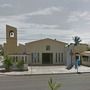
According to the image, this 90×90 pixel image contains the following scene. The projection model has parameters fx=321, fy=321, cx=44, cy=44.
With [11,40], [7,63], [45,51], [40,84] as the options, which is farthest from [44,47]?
[40,84]

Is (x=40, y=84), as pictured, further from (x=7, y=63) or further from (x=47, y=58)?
(x=47, y=58)

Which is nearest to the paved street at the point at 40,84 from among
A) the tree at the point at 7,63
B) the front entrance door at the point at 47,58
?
the tree at the point at 7,63

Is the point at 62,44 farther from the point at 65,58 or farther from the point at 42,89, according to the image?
the point at 42,89

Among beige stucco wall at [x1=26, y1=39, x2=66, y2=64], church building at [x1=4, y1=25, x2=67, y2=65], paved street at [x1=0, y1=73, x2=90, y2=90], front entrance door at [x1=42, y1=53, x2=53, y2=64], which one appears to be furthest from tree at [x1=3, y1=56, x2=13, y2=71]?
front entrance door at [x1=42, y1=53, x2=53, y2=64]

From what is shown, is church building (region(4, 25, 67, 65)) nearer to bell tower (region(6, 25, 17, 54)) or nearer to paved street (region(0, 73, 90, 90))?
bell tower (region(6, 25, 17, 54))

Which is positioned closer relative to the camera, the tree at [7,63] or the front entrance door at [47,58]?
the tree at [7,63]

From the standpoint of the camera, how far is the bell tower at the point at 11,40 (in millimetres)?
57953

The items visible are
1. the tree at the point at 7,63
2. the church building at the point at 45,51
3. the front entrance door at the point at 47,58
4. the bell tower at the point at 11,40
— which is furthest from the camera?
the front entrance door at the point at 47,58

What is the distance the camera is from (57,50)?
61812 mm

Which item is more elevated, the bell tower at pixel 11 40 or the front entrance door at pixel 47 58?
the bell tower at pixel 11 40

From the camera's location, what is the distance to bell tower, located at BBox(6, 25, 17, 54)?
2282 inches

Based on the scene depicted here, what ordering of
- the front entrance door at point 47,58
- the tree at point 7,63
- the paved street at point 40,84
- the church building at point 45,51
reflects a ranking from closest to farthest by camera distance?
1. the paved street at point 40,84
2. the tree at point 7,63
3. the church building at point 45,51
4. the front entrance door at point 47,58

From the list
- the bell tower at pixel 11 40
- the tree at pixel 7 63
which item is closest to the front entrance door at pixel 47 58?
the bell tower at pixel 11 40

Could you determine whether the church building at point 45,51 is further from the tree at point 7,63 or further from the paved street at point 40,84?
the paved street at point 40,84
